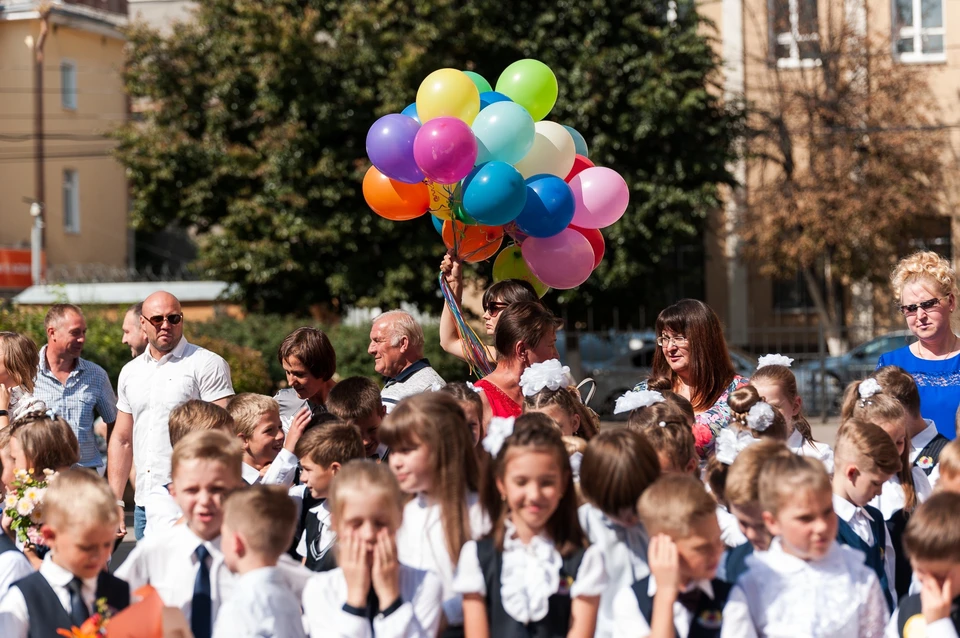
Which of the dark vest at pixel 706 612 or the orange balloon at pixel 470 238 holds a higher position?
the orange balloon at pixel 470 238

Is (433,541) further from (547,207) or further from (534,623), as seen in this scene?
(547,207)

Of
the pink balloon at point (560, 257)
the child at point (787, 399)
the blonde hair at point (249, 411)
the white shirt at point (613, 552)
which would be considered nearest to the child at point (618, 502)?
the white shirt at point (613, 552)

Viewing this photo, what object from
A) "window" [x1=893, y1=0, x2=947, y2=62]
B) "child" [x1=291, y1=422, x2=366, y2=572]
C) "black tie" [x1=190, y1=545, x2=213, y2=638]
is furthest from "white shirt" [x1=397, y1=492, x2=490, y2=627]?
"window" [x1=893, y1=0, x2=947, y2=62]

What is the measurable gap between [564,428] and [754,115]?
1846 centimetres

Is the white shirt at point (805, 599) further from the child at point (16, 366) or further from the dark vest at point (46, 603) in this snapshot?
the child at point (16, 366)

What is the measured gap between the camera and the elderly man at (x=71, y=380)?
20.4 feet

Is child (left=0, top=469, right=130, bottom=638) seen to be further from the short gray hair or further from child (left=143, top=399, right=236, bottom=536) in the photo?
the short gray hair

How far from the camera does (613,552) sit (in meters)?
3.37

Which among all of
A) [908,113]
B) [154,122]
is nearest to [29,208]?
[154,122]

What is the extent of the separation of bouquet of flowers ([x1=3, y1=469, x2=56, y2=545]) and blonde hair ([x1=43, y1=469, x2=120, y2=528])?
39 cm

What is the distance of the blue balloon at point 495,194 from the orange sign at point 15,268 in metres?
24.0

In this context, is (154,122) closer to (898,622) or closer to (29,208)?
(29,208)

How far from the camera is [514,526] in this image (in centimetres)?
334

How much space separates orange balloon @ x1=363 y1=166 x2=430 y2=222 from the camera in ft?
19.7
